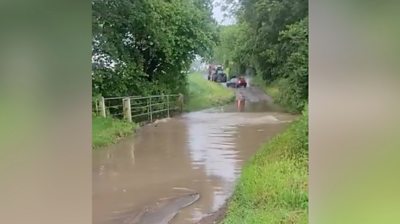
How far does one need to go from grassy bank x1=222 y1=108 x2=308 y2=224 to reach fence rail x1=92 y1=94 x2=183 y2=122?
668 millimetres

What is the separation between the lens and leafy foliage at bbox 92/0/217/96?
3330mm

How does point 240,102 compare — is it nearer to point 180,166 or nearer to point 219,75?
point 219,75

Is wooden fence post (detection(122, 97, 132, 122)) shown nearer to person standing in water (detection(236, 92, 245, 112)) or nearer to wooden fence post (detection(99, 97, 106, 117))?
wooden fence post (detection(99, 97, 106, 117))

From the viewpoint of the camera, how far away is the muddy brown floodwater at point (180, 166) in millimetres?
3236

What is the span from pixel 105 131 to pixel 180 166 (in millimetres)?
570

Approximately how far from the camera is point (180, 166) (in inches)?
130

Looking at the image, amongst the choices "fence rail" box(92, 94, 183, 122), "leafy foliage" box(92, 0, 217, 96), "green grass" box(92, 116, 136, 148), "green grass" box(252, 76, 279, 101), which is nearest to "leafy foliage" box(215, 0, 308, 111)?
"green grass" box(252, 76, 279, 101)

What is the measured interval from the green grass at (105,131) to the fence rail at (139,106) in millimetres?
48

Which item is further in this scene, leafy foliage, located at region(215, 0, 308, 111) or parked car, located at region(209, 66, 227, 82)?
parked car, located at region(209, 66, 227, 82)

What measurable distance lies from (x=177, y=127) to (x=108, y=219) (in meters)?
0.77

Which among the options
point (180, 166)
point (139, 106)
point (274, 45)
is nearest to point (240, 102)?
point (274, 45)
